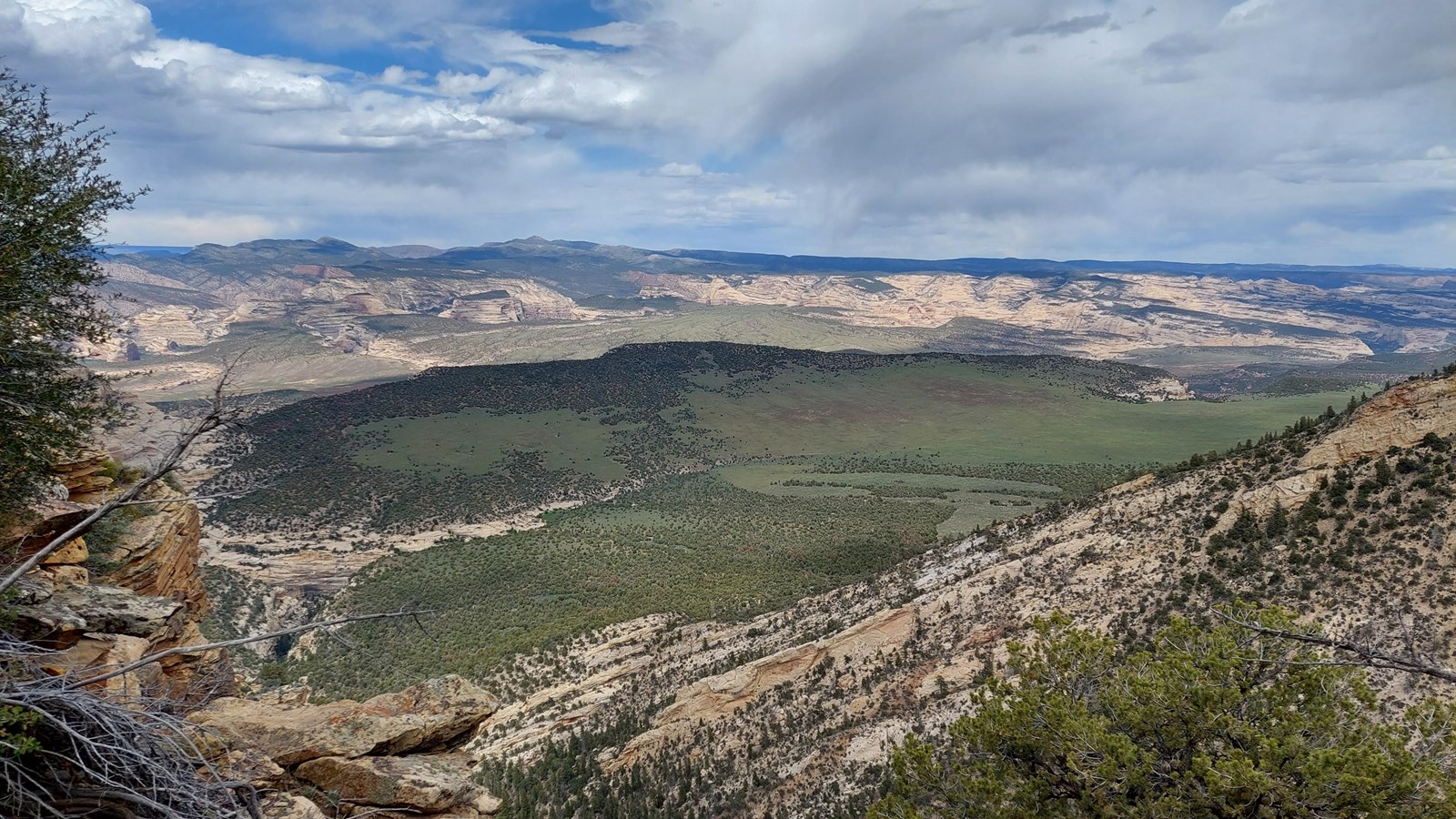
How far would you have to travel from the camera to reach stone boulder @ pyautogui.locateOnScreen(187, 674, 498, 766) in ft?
37.9

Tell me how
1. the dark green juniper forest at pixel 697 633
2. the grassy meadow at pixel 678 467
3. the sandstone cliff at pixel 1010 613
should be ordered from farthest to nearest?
the grassy meadow at pixel 678 467
the sandstone cliff at pixel 1010 613
the dark green juniper forest at pixel 697 633

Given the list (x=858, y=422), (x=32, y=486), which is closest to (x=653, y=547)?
(x=32, y=486)

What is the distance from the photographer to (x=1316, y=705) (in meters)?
11.0

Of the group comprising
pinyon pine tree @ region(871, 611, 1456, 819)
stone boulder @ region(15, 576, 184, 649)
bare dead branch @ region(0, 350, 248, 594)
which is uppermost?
bare dead branch @ region(0, 350, 248, 594)

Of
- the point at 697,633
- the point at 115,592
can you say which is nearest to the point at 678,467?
the point at 697,633

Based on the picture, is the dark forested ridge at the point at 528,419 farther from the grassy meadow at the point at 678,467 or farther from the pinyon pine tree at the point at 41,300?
the pinyon pine tree at the point at 41,300

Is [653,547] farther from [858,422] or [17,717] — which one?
[858,422]

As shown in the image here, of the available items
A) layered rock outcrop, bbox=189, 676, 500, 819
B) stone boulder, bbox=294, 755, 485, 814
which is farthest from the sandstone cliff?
stone boulder, bbox=294, 755, 485, 814

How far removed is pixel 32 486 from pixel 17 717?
953 centimetres

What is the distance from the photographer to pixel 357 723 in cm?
1274

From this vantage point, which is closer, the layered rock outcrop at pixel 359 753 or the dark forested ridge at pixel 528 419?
the layered rock outcrop at pixel 359 753

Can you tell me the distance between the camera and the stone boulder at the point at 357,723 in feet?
37.9

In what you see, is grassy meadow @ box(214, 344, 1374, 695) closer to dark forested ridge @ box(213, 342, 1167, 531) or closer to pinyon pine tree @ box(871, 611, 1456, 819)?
dark forested ridge @ box(213, 342, 1167, 531)

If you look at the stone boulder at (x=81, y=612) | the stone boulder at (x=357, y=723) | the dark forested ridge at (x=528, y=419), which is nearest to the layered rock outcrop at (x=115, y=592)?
the stone boulder at (x=81, y=612)
